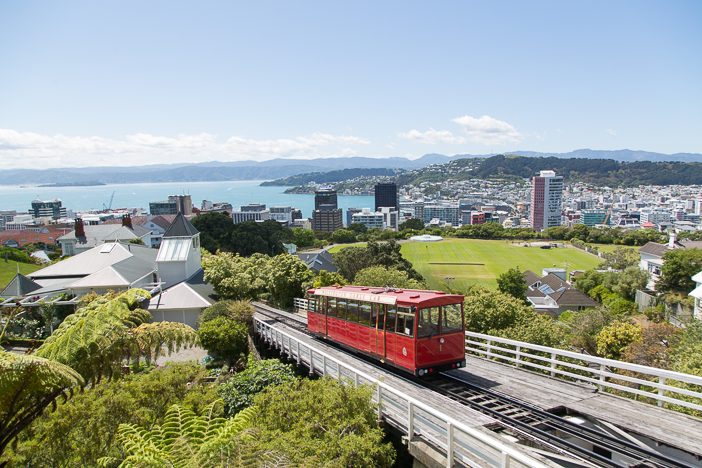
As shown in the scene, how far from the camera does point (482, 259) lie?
317ft

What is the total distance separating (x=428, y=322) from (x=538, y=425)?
12.5 feet

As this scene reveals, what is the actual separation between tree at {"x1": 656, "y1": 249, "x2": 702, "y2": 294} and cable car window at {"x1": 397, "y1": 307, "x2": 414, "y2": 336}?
5056cm

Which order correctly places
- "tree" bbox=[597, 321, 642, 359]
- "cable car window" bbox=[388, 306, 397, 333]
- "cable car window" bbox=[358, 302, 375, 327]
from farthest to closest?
"tree" bbox=[597, 321, 642, 359] → "cable car window" bbox=[358, 302, 375, 327] → "cable car window" bbox=[388, 306, 397, 333]

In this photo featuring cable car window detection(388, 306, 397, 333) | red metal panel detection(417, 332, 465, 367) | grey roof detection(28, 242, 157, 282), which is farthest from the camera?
grey roof detection(28, 242, 157, 282)

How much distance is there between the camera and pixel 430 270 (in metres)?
80.6

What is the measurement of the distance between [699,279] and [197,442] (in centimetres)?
4001

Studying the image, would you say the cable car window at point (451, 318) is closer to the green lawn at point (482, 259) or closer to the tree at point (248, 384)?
the tree at point (248, 384)

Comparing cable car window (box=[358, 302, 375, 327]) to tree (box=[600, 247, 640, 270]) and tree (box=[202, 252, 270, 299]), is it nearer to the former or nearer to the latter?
tree (box=[202, 252, 270, 299])

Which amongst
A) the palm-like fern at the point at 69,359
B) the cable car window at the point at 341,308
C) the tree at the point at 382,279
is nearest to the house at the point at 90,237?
the tree at the point at 382,279

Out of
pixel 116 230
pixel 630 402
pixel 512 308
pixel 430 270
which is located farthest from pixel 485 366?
pixel 430 270

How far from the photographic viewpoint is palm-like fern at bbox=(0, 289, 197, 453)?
732 centimetres

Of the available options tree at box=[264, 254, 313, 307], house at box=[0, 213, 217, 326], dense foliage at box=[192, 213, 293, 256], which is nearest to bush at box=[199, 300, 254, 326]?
house at box=[0, 213, 217, 326]

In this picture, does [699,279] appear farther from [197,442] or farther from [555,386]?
[197,442]

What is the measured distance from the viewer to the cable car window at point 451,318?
13.3m
